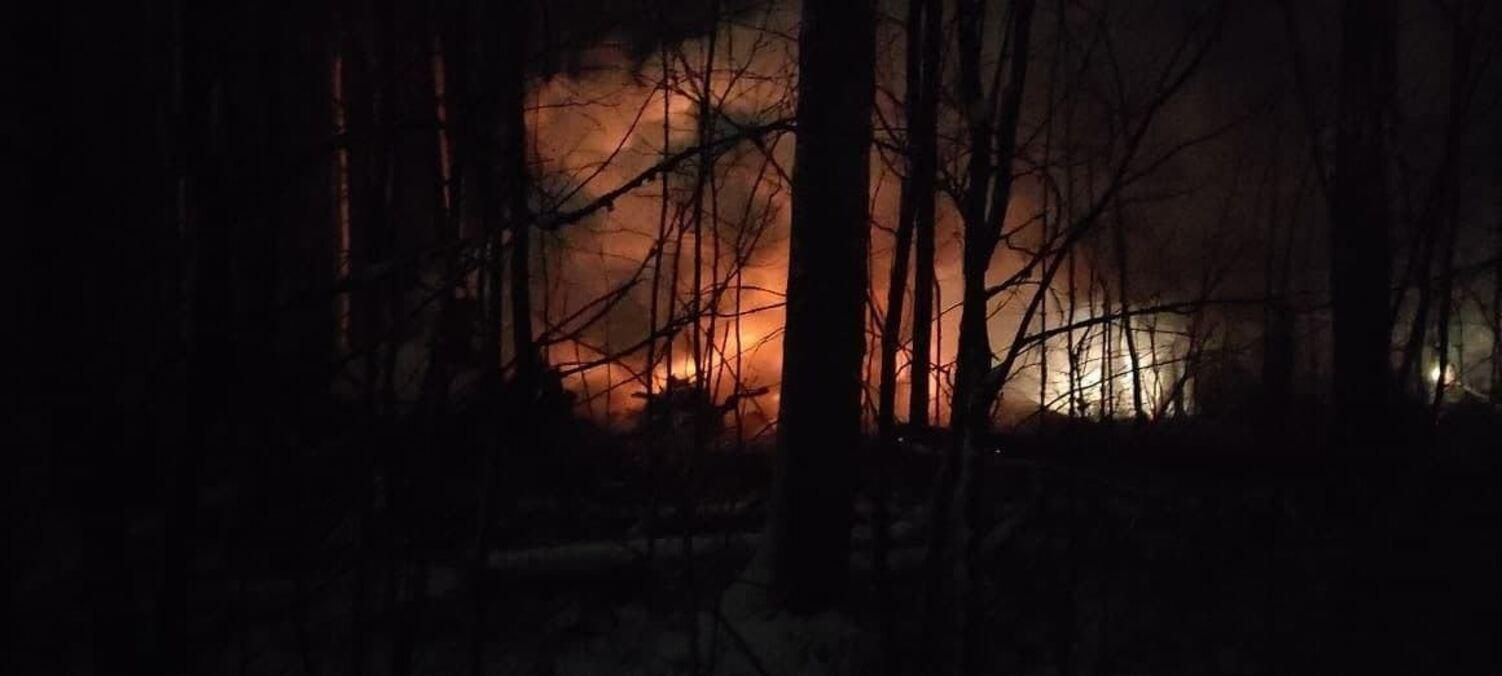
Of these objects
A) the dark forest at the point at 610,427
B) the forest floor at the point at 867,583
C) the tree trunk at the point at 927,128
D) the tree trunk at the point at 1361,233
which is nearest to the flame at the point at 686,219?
the dark forest at the point at 610,427

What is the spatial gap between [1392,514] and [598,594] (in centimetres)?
510

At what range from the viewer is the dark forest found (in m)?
4.65

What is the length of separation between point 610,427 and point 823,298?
6706 millimetres

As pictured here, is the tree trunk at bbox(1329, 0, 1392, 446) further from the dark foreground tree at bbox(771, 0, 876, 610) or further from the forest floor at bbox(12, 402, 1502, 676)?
the dark foreground tree at bbox(771, 0, 876, 610)

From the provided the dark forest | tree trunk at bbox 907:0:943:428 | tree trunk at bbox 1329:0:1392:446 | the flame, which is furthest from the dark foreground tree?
the flame

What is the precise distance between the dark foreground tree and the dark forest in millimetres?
22

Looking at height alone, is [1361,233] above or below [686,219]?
below

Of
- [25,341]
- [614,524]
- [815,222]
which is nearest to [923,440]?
[614,524]

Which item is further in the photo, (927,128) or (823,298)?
(823,298)

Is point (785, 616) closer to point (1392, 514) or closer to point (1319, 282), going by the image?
point (1392, 514)

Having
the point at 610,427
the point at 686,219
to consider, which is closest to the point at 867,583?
the point at 610,427

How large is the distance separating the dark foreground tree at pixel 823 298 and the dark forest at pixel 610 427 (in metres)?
0.02

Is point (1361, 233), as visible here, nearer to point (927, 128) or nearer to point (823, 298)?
point (823, 298)

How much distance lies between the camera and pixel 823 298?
21.1 ft
